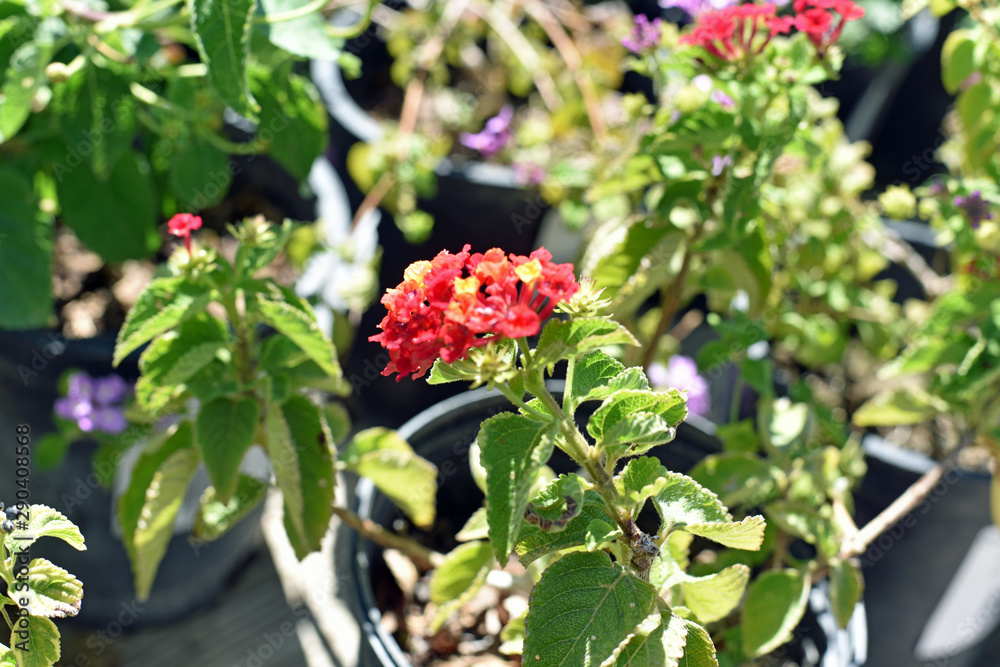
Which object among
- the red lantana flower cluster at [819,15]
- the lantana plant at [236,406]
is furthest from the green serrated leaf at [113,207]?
the red lantana flower cluster at [819,15]

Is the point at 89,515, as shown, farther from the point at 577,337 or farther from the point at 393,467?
the point at 577,337

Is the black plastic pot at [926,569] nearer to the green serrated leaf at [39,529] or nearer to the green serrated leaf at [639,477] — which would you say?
the green serrated leaf at [639,477]

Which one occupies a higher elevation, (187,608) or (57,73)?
(57,73)

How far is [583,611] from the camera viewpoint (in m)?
0.56

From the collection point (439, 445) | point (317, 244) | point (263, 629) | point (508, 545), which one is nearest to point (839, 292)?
point (439, 445)

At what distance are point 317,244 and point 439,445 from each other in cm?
35

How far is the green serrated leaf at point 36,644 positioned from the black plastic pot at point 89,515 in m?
0.49

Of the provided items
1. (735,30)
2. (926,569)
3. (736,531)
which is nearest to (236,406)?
(736,531)

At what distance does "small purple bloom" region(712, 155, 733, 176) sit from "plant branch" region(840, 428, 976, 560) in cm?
39

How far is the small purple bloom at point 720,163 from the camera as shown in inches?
33.3

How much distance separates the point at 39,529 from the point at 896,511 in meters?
0.77

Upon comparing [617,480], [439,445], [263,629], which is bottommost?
[263,629]

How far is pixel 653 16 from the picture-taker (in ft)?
6.10

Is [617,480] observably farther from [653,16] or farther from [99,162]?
[653,16]
